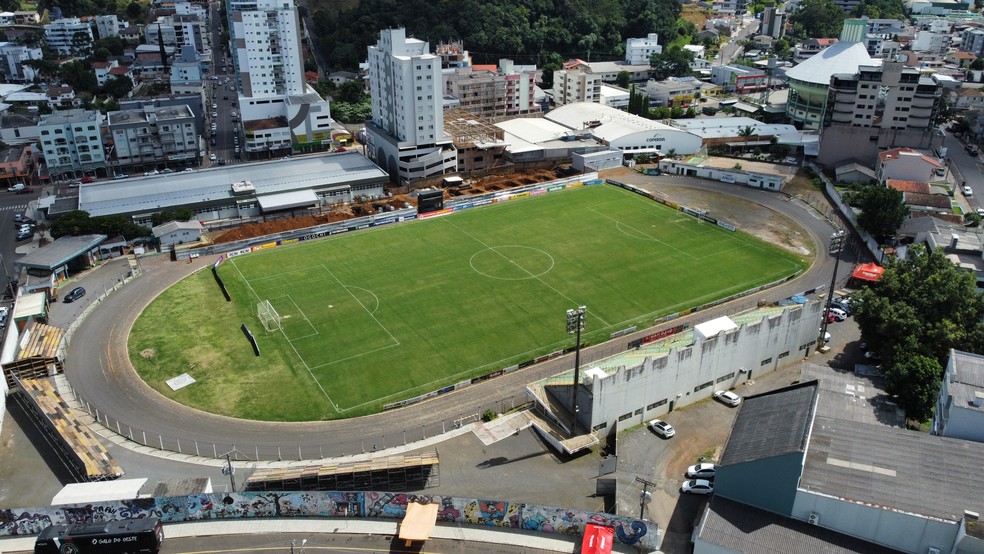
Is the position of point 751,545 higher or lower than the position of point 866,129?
lower

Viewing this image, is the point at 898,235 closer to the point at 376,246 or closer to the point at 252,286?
the point at 376,246

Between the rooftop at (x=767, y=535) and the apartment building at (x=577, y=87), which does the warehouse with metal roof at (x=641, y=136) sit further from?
the rooftop at (x=767, y=535)

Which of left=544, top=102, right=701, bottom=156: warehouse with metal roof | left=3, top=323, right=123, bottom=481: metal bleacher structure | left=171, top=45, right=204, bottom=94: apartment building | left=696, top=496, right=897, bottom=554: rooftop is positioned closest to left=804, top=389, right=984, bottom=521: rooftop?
left=696, top=496, right=897, bottom=554: rooftop

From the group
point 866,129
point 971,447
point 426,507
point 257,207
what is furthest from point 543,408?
point 866,129

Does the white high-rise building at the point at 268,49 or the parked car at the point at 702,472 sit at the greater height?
the white high-rise building at the point at 268,49

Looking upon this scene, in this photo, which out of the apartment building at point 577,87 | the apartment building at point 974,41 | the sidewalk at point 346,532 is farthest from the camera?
the apartment building at point 974,41

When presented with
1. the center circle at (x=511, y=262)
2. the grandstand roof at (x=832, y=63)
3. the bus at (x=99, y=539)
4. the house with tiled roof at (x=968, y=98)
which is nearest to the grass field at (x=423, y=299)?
the center circle at (x=511, y=262)

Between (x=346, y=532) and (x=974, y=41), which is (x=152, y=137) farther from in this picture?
(x=974, y=41)
